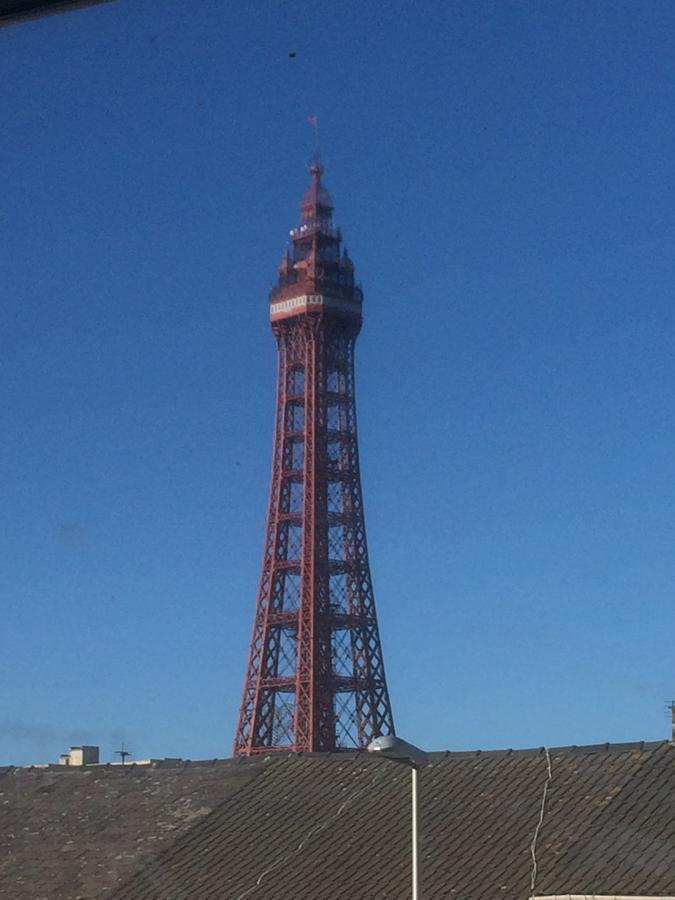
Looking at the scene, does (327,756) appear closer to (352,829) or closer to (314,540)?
(352,829)

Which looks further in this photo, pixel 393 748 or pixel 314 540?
pixel 314 540

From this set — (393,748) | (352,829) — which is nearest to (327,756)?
(352,829)

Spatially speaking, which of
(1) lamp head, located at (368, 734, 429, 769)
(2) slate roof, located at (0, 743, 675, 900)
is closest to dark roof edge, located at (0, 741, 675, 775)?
(2) slate roof, located at (0, 743, 675, 900)

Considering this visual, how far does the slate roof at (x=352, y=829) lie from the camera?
81.0 ft

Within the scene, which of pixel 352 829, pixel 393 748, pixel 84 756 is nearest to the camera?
pixel 393 748

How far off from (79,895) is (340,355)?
70.2 meters

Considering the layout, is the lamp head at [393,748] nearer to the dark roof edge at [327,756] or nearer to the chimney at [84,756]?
the dark roof edge at [327,756]

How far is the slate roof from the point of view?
24.7m

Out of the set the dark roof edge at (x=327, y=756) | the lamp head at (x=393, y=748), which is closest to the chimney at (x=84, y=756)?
the dark roof edge at (x=327, y=756)

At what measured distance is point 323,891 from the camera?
85.0 feet

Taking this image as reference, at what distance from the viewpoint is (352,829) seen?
28.2 meters

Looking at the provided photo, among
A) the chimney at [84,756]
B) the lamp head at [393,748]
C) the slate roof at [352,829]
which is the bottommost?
the lamp head at [393,748]

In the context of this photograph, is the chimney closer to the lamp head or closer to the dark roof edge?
the dark roof edge

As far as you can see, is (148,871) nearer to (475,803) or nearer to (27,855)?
(27,855)
